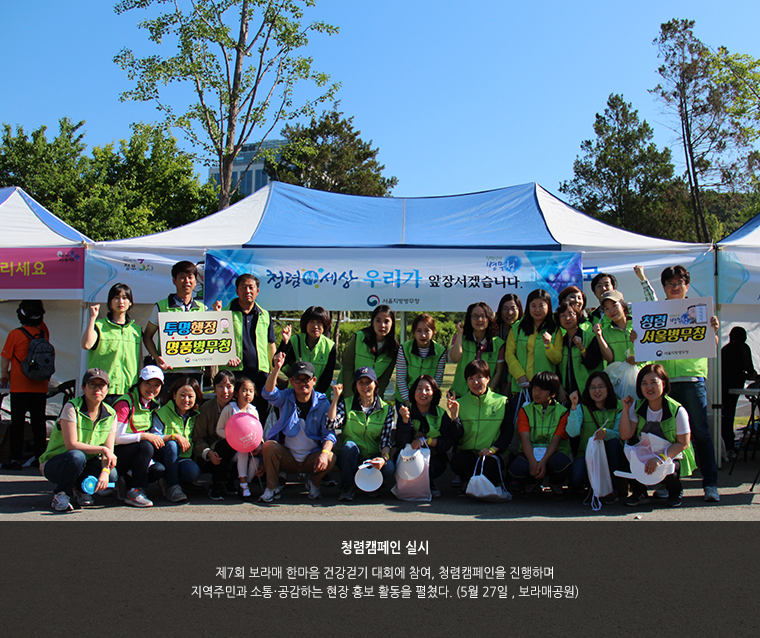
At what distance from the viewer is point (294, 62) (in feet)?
55.5

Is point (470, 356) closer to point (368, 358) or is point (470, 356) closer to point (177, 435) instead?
point (368, 358)

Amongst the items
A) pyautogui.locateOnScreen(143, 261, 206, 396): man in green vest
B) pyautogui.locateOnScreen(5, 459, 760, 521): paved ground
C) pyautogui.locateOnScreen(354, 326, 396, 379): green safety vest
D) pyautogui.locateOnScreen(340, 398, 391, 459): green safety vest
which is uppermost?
pyautogui.locateOnScreen(143, 261, 206, 396): man in green vest

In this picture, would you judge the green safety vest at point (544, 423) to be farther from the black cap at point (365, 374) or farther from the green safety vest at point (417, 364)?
the black cap at point (365, 374)

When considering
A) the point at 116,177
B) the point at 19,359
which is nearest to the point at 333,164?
the point at 116,177

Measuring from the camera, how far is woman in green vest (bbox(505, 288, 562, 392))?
197 inches

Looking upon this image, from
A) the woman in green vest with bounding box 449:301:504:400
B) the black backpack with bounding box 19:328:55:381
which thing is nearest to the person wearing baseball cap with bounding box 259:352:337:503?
the woman in green vest with bounding box 449:301:504:400

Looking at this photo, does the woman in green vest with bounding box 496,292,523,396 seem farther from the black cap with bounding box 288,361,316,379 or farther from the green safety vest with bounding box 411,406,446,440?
the black cap with bounding box 288,361,316,379

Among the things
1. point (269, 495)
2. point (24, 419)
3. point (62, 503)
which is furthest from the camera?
point (24, 419)

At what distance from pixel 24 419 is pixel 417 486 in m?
3.91

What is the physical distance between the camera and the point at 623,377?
493 centimetres

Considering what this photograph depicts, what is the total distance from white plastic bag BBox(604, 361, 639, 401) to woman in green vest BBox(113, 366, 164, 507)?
3438 mm

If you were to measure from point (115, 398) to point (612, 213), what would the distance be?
28.4 metres
